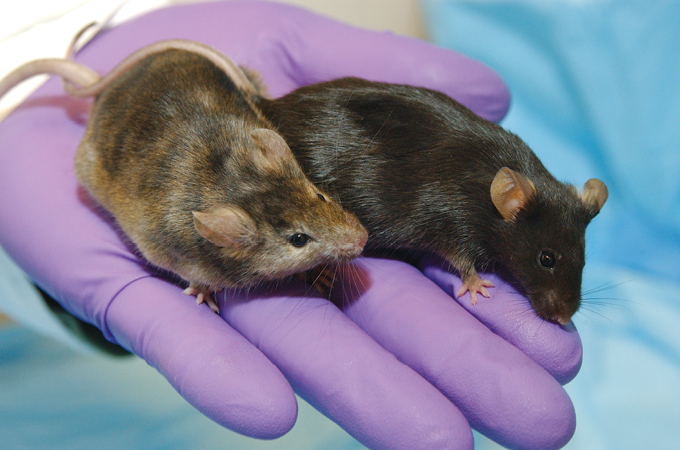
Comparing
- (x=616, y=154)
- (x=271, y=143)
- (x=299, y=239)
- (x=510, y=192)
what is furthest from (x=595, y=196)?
(x=616, y=154)

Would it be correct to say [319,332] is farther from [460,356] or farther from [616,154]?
[616,154]

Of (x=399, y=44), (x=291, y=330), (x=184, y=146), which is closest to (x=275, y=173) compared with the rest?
(x=184, y=146)

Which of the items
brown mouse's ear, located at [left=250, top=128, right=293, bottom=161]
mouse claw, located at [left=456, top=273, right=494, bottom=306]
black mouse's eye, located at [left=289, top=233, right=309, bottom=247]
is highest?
brown mouse's ear, located at [left=250, top=128, right=293, bottom=161]

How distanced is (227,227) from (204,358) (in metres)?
0.59

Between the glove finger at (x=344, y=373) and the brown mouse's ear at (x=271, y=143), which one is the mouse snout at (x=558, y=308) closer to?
the glove finger at (x=344, y=373)

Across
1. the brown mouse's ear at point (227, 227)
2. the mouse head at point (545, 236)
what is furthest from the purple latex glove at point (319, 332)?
the brown mouse's ear at point (227, 227)

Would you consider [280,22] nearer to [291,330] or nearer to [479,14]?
[479,14]

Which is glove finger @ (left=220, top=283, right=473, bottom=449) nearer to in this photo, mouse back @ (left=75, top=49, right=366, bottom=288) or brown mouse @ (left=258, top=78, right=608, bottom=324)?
mouse back @ (left=75, top=49, right=366, bottom=288)

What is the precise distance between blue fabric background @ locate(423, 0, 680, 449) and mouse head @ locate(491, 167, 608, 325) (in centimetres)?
120

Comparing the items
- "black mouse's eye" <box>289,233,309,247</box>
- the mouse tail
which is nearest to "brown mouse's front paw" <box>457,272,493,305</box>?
"black mouse's eye" <box>289,233,309,247</box>

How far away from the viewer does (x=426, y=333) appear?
2.62m

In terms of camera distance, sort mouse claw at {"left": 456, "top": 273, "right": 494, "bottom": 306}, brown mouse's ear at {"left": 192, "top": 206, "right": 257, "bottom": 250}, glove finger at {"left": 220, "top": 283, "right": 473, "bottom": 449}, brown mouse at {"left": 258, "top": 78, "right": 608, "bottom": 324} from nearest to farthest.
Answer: glove finger at {"left": 220, "top": 283, "right": 473, "bottom": 449} < brown mouse's ear at {"left": 192, "top": 206, "right": 257, "bottom": 250} < brown mouse at {"left": 258, "top": 78, "right": 608, "bottom": 324} < mouse claw at {"left": 456, "top": 273, "right": 494, "bottom": 306}

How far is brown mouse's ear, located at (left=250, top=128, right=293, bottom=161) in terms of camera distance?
106 inches

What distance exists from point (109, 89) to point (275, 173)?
1.28 metres
